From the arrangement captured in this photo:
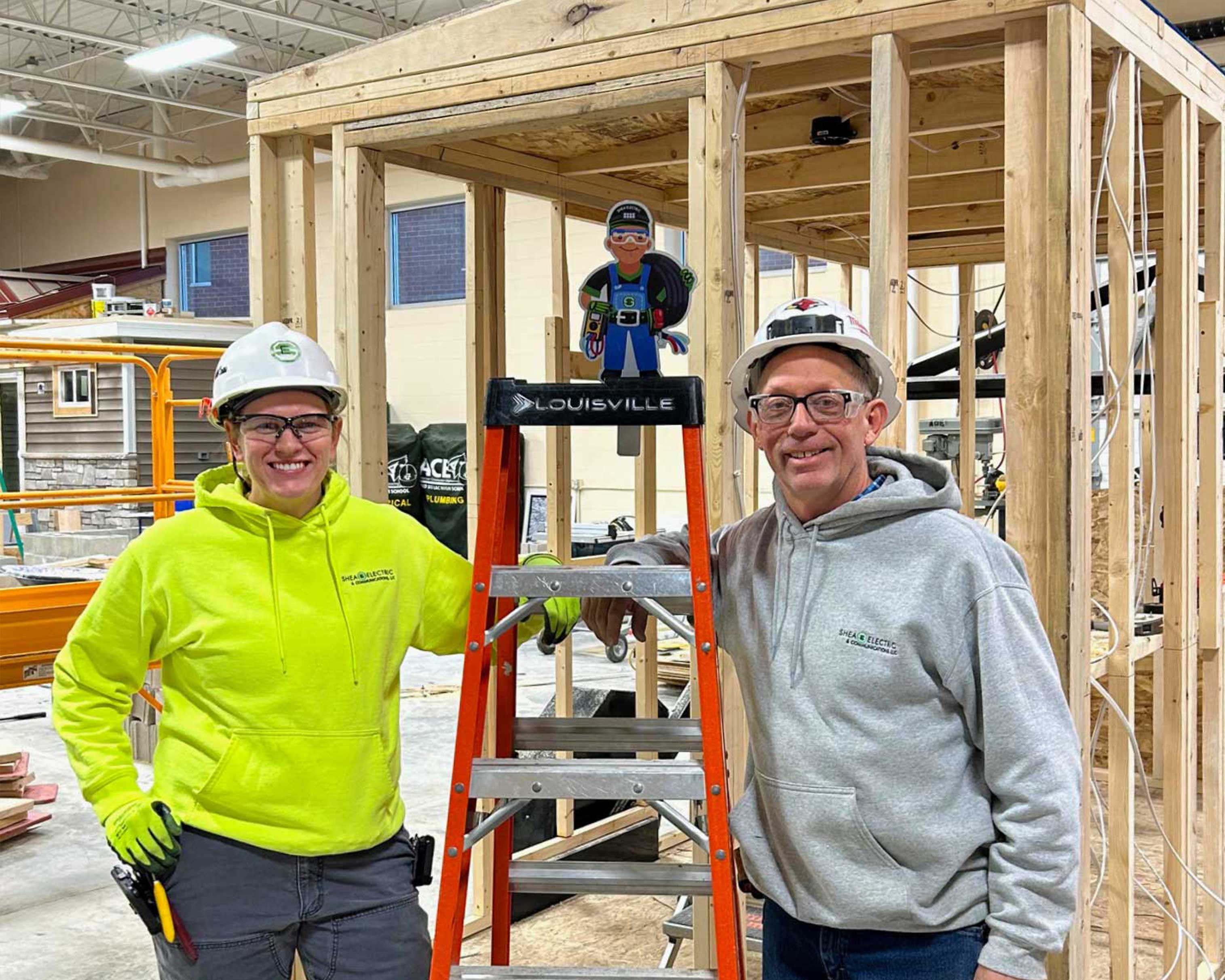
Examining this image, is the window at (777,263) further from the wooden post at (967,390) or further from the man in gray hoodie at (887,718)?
the man in gray hoodie at (887,718)

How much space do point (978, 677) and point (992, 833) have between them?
9.6 inches

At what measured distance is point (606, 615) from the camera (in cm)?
239

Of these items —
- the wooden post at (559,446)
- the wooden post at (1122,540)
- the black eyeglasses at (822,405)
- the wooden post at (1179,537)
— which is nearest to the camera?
the black eyeglasses at (822,405)

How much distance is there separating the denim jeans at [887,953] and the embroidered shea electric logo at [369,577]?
1.02 m

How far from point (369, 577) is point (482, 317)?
2.44 metres

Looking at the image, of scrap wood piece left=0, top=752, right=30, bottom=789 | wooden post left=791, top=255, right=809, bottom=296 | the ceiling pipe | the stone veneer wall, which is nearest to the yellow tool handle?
scrap wood piece left=0, top=752, right=30, bottom=789

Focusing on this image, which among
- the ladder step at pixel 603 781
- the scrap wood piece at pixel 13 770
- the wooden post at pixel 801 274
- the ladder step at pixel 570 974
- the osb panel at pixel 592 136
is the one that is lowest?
the scrap wood piece at pixel 13 770

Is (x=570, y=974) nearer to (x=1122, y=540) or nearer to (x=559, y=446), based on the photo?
(x=1122, y=540)

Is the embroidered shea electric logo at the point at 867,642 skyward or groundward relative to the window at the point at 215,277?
groundward

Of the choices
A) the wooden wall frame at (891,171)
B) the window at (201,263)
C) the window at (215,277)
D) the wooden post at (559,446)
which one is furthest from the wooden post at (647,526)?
the window at (201,263)

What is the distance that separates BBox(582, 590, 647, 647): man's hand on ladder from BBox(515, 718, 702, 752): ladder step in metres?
0.17

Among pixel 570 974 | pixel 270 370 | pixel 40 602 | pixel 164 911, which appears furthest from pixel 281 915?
pixel 40 602

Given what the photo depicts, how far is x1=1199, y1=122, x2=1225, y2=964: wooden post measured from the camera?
13.5ft

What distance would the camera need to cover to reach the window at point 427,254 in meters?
15.9
